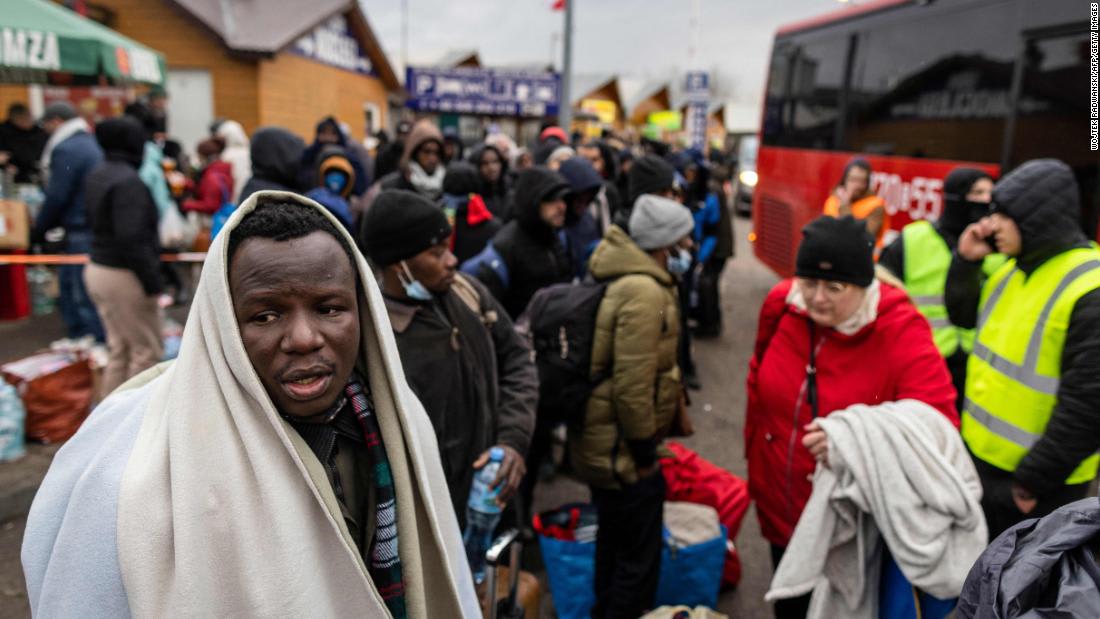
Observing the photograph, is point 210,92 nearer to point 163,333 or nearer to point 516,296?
point 163,333

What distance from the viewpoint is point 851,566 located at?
237cm

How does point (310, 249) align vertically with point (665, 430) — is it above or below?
above

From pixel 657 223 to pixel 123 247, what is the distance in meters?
3.68

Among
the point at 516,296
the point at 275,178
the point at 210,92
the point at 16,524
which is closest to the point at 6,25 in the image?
the point at 275,178

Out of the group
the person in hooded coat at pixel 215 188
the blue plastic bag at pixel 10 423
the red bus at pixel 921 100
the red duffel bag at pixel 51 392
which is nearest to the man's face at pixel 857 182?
the red bus at pixel 921 100

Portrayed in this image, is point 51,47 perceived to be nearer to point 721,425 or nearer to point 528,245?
point 528,245

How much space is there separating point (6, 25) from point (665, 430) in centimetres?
544

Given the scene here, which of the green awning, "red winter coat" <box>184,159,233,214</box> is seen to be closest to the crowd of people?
the green awning

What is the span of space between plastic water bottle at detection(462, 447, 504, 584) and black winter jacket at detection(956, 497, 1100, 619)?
1.50m

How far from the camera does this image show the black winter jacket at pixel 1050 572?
1227 mm

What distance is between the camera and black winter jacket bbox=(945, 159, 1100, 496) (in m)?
2.48

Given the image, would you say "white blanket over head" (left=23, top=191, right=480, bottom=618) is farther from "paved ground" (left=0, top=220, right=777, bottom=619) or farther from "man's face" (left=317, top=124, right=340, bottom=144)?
"man's face" (left=317, top=124, right=340, bottom=144)

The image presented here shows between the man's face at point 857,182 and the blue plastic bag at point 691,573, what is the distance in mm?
3496

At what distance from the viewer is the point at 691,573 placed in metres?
3.38
